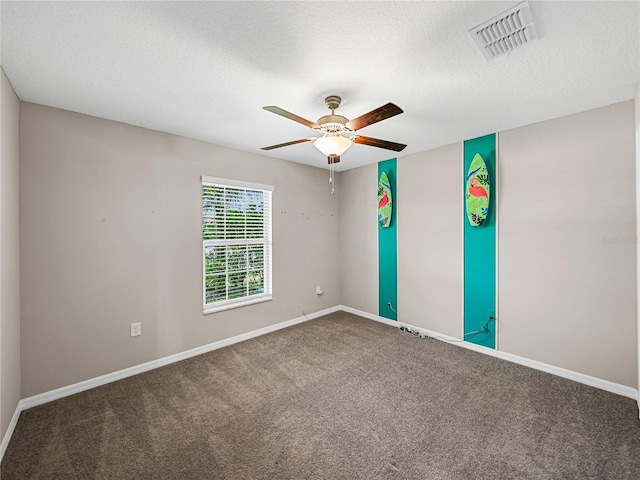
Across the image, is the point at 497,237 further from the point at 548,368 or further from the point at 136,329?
the point at 136,329

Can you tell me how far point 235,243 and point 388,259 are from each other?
2138 mm

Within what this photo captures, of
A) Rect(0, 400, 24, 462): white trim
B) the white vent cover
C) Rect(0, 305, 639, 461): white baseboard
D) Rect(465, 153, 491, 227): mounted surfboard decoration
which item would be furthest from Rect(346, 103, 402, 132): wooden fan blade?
Rect(0, 400, 24, 462): white trim

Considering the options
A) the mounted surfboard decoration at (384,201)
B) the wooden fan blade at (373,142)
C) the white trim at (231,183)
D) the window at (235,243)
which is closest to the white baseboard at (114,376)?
the window at (235,243)

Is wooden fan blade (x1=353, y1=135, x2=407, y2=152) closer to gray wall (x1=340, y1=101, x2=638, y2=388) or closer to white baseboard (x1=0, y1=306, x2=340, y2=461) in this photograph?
gray wall (x1=340, y1=101, x2=638, y2=388)

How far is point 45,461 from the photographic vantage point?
169cm

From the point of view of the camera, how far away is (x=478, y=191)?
311cm

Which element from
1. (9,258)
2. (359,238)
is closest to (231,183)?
(9,258)

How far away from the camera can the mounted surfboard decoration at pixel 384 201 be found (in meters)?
4.00

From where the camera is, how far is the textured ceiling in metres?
1.38

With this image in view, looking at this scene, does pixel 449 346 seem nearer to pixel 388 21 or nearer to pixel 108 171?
pixel 388 21

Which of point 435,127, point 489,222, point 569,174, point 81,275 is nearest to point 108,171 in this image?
point 81,275

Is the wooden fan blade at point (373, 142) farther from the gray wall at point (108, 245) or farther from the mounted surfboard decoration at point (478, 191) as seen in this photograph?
the gray wall at point (108, 245)

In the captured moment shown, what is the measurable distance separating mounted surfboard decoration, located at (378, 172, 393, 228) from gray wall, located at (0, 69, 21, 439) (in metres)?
3.68

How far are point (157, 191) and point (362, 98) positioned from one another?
7.14ft
